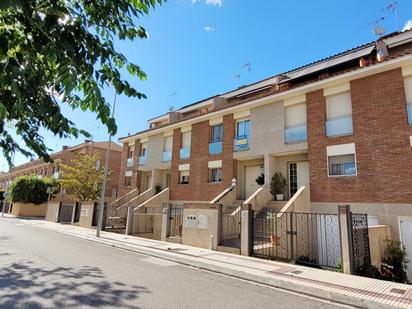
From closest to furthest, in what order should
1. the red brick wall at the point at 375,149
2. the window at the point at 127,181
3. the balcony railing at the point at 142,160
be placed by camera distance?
the red brick wall at the point at 375,149, the balcony railing at the point at 142,160, the window at the point at 127,181

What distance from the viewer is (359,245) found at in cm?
968

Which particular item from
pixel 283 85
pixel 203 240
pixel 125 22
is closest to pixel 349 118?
pixel 283 85

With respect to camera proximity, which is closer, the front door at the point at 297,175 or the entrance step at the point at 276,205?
the entrance step at the point at 276,205

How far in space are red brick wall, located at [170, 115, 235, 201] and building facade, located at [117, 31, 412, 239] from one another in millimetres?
72

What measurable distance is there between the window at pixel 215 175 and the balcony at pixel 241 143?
2.23m

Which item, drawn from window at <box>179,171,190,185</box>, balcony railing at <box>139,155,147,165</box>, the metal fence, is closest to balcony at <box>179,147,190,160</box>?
window at <box>179,171,190,185</box>

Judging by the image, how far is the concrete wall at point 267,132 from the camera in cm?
1684

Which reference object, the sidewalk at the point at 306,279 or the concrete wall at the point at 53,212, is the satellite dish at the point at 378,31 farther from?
the concrete wall at the point at 53,212

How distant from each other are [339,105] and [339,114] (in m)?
0.49

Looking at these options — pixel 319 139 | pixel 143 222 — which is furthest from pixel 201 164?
pixel 319 139

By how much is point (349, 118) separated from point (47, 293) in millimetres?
13951

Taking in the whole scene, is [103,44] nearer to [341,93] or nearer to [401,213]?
[401,213]

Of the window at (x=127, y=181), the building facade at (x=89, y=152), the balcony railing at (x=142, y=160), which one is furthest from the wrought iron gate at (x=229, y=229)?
the building facade at (x=89, y=152)

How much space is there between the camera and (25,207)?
3706 cm
